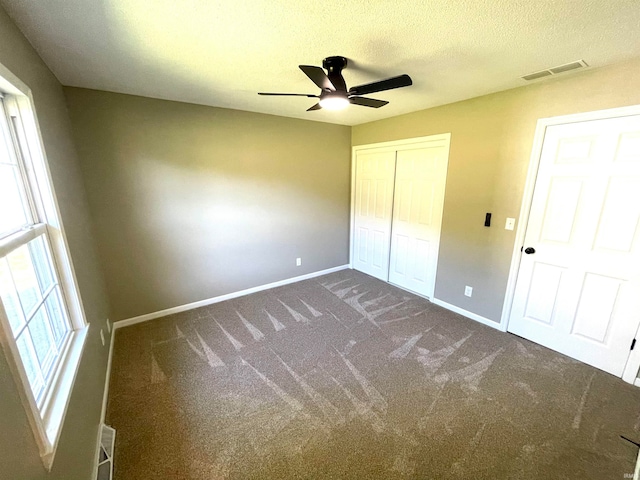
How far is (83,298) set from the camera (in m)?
1.81

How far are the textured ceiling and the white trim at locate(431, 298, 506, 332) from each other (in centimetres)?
227

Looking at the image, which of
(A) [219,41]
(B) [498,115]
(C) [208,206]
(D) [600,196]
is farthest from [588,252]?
(C) [208,206]

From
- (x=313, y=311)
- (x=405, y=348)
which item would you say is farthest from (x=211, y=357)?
(x=405, y=348)

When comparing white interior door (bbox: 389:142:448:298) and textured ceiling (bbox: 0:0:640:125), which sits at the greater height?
textured ceiling (bbox: 0:0:640:125)

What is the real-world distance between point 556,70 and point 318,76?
5.86 ft

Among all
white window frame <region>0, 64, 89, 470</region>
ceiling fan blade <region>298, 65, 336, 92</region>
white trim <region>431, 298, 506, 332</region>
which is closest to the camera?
white window frame <region>0, 64, 89, 470</region>

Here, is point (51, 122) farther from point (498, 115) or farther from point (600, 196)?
point (600, 196)

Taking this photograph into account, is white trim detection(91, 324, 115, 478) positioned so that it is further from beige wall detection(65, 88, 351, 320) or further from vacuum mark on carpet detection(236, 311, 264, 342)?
vacuum mark on carpet detection(236, 311, 264, 342)

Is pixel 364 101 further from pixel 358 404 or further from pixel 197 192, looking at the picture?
pixel 358 404

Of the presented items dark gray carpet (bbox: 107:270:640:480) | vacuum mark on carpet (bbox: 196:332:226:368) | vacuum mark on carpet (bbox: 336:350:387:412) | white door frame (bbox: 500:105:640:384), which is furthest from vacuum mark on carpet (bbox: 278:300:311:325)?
white door frame (bbox: 500:105:640:384)

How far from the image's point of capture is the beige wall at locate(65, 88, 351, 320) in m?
2.52

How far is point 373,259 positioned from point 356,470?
9.57ft

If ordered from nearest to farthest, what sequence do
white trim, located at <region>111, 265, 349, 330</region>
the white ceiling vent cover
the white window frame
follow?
1. the white window frame
2. the white ceiling vent cover
3. white trim, located at <region>111, 265, 349, 330</region>

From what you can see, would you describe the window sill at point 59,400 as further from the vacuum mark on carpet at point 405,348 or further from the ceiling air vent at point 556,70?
the ceiling air vent at point 556,70
